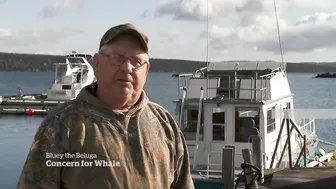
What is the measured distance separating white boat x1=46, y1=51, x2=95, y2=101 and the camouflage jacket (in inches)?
1809

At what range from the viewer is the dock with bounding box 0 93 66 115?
4738cm

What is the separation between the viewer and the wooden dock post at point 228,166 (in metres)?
10.9

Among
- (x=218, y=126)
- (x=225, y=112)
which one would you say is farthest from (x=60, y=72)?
(x=225, y=112)

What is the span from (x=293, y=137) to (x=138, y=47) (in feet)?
53.7

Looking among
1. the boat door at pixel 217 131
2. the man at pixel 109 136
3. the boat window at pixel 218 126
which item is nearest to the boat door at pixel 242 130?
the boat door at pixel 217 131

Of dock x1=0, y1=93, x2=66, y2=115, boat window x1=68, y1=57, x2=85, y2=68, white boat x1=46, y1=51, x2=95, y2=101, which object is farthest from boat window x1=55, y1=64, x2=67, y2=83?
dock x1=0, y1=93, x2=66, y2=115

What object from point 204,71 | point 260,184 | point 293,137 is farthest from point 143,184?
point 293,137

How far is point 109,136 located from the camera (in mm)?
2678

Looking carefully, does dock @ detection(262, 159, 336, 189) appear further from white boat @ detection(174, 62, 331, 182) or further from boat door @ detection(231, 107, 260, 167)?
boat door @ detection(231, 107, 260, 167)

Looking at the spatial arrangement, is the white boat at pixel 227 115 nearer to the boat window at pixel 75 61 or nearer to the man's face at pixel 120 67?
the man's face at pixel 120 67

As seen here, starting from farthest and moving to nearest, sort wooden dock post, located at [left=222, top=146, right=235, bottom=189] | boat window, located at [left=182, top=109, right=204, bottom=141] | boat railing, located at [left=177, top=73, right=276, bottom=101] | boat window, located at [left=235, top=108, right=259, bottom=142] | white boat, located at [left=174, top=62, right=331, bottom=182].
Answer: boat window, located at [left=182, top=109, right=204, bottom=141] < boat railing, located at [left=177, top=73, right=276, bottom=101] < boat window, located at [left=235, top=108, right=259, bottom=142] < white boat, located at [left=174, top=62, right=331, bottom=182] < wooden dock post, located at [left=222, top=146, right=235, bottom=189]

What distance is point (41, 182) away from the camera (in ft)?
8.34

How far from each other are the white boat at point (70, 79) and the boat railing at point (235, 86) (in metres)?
32.9

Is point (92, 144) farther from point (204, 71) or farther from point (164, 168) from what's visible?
point (204, 71)
